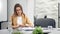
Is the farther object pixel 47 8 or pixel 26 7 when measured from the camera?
pixel 47 8

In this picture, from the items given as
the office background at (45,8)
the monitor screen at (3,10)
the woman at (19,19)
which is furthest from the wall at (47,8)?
the monitor screen at (3,10)

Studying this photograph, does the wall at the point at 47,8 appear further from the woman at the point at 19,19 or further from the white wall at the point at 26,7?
the woman at the point at 19,19

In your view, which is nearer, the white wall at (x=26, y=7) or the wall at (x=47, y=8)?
the white wall at (x=26, y=7)

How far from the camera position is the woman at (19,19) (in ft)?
4.73

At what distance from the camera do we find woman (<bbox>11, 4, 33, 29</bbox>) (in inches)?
56.7

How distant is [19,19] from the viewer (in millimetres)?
1458

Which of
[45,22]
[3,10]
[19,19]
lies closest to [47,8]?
[45,22]

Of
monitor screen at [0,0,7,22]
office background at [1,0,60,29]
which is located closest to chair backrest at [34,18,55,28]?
office background at [1,0,60,29]

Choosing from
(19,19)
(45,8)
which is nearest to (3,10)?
(19,19)

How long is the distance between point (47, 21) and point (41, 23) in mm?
84

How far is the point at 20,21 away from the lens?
4.78ft

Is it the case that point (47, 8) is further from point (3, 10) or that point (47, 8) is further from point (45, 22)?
point (3, 10)

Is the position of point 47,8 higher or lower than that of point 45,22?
higher

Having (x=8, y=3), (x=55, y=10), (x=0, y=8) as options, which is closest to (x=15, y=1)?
(x=8, y=3)
